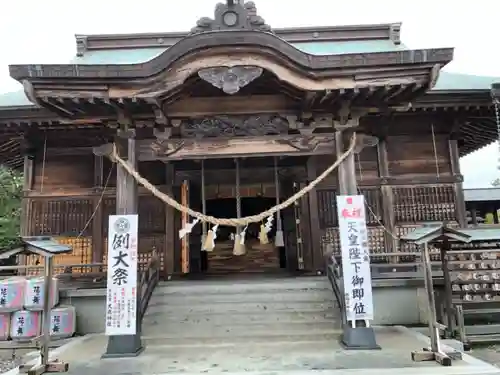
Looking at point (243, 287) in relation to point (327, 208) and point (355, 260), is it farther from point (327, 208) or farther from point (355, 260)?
point (327, 208)

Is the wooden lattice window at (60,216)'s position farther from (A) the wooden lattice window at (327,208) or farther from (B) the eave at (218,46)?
(A) the wooden lattice window at (327,208)

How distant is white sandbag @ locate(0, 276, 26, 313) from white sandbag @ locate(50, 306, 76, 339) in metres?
0.66

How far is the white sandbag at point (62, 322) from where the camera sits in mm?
7746

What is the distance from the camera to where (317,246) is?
974 centimetres

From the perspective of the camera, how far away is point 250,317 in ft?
24.7

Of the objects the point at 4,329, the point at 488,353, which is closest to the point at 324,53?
the point at 488,353

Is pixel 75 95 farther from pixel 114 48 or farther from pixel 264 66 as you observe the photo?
pixel 114 48

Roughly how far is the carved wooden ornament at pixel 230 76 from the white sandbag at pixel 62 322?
5.32m

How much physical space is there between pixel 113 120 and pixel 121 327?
3363mm

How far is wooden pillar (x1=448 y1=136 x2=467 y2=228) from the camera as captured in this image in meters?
9.48

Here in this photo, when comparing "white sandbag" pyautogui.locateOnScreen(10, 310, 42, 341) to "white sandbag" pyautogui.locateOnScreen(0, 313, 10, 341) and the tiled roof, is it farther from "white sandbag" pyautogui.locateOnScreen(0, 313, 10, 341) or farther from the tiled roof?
the tiled roof

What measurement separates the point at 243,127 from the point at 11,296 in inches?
216

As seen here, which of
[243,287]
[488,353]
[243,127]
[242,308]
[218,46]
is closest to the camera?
[218,46]

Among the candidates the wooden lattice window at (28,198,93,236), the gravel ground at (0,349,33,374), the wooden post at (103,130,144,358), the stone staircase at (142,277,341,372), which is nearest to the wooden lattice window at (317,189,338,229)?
the stone staircase at (142,277,341,372)
